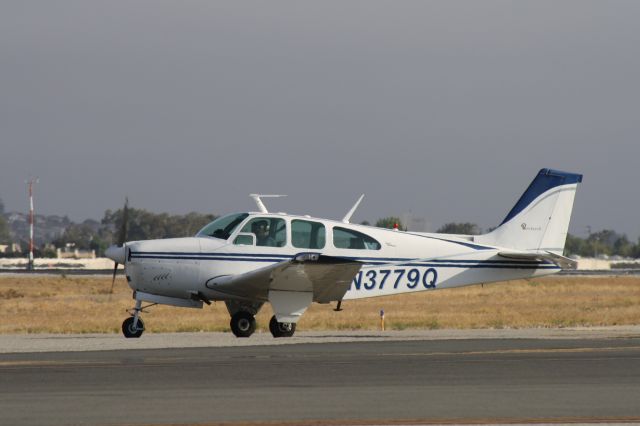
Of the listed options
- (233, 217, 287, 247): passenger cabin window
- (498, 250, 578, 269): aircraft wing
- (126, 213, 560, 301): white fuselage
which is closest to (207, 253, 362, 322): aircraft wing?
(126, 213, 560, 301): white fuselage

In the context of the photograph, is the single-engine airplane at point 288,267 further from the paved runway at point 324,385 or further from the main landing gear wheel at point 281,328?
the paved runway at point 324,385

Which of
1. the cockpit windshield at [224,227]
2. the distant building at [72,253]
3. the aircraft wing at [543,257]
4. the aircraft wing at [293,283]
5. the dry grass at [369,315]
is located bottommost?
the distant building at [72,253]

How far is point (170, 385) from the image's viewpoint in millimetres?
12695

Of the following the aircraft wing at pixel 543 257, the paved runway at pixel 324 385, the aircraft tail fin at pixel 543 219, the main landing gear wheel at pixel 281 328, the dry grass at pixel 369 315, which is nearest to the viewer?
the paved runway at pixel 324 385

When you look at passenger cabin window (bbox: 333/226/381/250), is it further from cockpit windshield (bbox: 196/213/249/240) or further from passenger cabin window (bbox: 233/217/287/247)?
cockpit windshield (bbox: 196/213/249/240)

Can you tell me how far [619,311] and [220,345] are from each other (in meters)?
16.7

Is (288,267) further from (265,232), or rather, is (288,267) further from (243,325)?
(243,325)

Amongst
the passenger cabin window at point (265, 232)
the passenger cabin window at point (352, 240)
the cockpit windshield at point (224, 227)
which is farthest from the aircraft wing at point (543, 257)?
the cockpit windshield at point (224, 227)

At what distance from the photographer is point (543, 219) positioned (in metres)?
23.8

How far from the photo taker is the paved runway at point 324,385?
34.0ft

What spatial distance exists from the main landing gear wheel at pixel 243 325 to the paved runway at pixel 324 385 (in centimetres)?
361

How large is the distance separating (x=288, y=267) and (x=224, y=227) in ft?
6.62

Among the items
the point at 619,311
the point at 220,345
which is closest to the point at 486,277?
the point at 220,345

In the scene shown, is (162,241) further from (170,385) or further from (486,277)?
(170,385)
